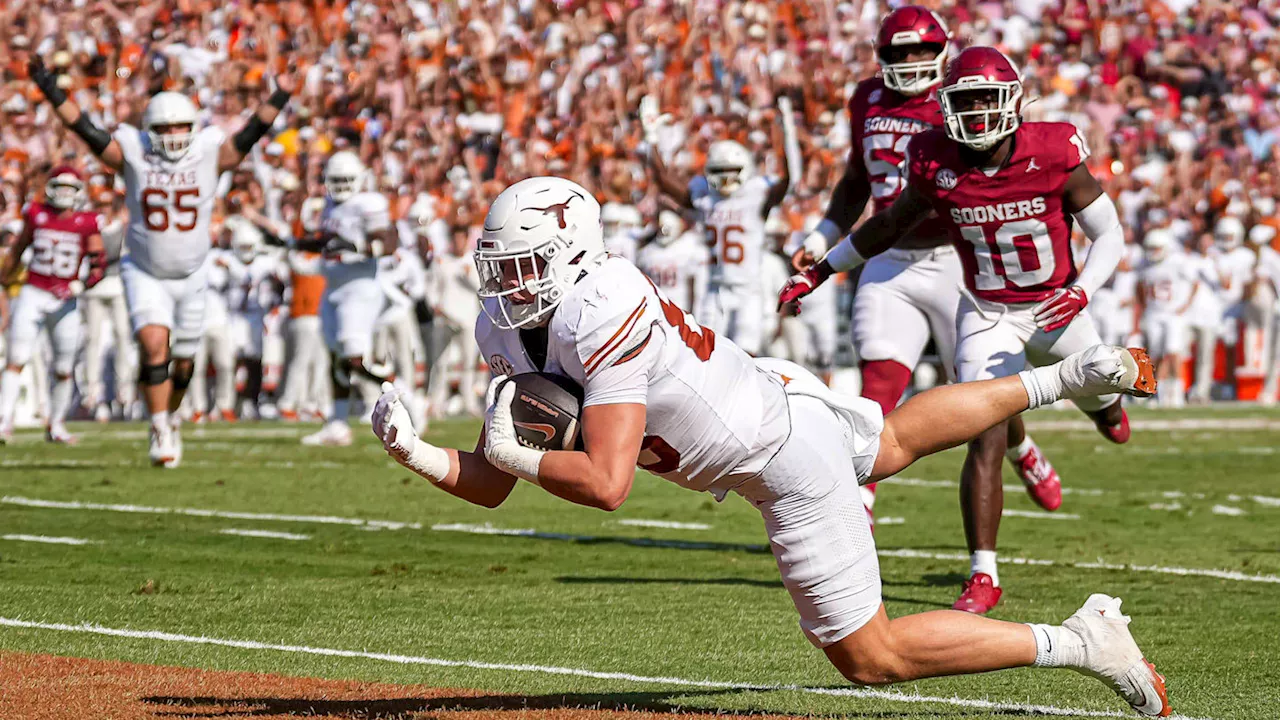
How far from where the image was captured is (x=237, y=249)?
60.3 ft

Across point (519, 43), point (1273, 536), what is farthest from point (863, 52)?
point (1273, 536)

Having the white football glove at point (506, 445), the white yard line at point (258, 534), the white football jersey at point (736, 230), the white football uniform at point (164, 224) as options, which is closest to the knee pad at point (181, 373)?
the white football uniform at point (164, 224)

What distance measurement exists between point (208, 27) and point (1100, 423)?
16.8m

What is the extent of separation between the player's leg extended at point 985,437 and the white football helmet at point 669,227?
11175 millimetres

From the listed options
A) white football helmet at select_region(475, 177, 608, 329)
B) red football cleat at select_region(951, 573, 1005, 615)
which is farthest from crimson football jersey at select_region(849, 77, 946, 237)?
white football helmet at select_region(475, 177, 608, 329)

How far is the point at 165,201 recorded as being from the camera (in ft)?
38.6

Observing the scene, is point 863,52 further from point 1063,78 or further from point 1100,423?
point 1100,423

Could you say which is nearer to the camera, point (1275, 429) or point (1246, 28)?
point (1275, 429)

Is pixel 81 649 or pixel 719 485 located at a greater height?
pixel 719 485

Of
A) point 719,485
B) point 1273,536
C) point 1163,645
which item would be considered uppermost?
point 719,485

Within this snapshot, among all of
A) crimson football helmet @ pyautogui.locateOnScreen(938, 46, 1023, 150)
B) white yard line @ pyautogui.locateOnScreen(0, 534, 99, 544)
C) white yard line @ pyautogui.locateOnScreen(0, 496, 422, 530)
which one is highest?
crimson football helmet @ pyautogui.locateOnScreen(938, 46, 1023, 150)

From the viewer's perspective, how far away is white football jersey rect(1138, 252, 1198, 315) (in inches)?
791

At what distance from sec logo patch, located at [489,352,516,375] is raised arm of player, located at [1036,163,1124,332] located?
2.53 m

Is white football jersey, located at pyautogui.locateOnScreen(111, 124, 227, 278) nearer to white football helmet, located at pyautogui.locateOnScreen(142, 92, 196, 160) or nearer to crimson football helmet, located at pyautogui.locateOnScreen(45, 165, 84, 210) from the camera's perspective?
white football helmet, located at pyautogui.locateOnScreen(142, 92, 196, 160)
